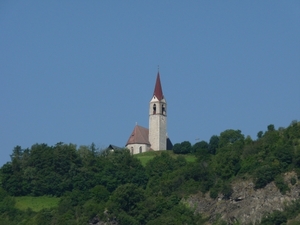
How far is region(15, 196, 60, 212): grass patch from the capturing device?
89.1 meters

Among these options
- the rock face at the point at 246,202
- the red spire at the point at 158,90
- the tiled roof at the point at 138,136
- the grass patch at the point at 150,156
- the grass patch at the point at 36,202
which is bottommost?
the rock face at the point at 246,202

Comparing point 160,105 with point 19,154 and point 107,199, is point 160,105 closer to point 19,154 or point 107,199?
point 19,154

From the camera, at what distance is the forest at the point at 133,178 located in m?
79.9

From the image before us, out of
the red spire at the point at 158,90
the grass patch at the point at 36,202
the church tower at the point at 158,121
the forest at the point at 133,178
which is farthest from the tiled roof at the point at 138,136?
the grass patch at the point at 36,202

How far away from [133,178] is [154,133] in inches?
792

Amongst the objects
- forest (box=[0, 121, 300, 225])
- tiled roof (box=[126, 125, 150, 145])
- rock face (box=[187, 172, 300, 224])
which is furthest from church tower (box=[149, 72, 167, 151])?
rock face (box=[187, 172, 300, 224])

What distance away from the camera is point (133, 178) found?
93562 millimetres

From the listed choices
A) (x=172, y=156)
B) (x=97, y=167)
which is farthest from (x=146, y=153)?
(x=97, y=167)

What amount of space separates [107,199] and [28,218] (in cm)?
705

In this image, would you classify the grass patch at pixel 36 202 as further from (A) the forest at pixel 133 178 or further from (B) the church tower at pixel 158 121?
(B) the church tower at pixel 158 121

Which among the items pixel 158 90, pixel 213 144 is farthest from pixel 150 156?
pixel 158 90

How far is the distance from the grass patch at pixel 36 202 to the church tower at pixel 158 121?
22.9 meters

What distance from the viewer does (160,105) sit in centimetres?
11550

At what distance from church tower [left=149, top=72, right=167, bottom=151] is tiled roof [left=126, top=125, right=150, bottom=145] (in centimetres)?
67
